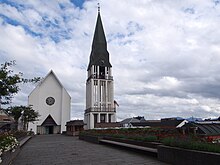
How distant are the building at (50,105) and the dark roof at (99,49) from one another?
10993 millimetres

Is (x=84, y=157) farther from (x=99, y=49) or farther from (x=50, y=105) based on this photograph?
(x=99, y=49)

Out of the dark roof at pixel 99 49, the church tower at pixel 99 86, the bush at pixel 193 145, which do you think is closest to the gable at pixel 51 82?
the church tower at pixel 99 86

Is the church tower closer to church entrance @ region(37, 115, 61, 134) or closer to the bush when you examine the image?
church entrance @ region(37, 115, 61, 134)

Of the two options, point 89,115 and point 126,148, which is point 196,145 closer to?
point 126,148

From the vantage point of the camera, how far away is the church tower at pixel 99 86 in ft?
180

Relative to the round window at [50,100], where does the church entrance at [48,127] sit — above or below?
below

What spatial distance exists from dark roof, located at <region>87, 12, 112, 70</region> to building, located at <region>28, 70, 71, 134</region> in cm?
1099

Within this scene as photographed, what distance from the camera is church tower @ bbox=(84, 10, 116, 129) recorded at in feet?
180

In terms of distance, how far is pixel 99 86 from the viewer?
188 ft

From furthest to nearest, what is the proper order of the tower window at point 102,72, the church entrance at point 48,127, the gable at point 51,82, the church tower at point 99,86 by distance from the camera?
the tower window at point 102,72 < the gable at point 51,82 < the church tower at point 99,86 < the church entrance at point 48,127

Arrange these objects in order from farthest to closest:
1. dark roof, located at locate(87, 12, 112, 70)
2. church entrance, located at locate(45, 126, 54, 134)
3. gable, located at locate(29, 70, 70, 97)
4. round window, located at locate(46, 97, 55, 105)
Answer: dark roof, located at locate(87, 12, 112, 70) → gable, located at locate(29, 70, 70, 97) → round window, located at locate(46, 97, 55, 105) → church entrance, located at locate(45, 126, 54, 134)

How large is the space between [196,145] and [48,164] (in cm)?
517

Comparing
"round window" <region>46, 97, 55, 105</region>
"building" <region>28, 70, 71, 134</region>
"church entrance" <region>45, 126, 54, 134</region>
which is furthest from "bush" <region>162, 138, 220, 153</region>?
"round window" <region>46, 97, 55, 105</region>

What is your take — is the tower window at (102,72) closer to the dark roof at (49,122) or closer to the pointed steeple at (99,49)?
the pointed steeple at (99,49)
